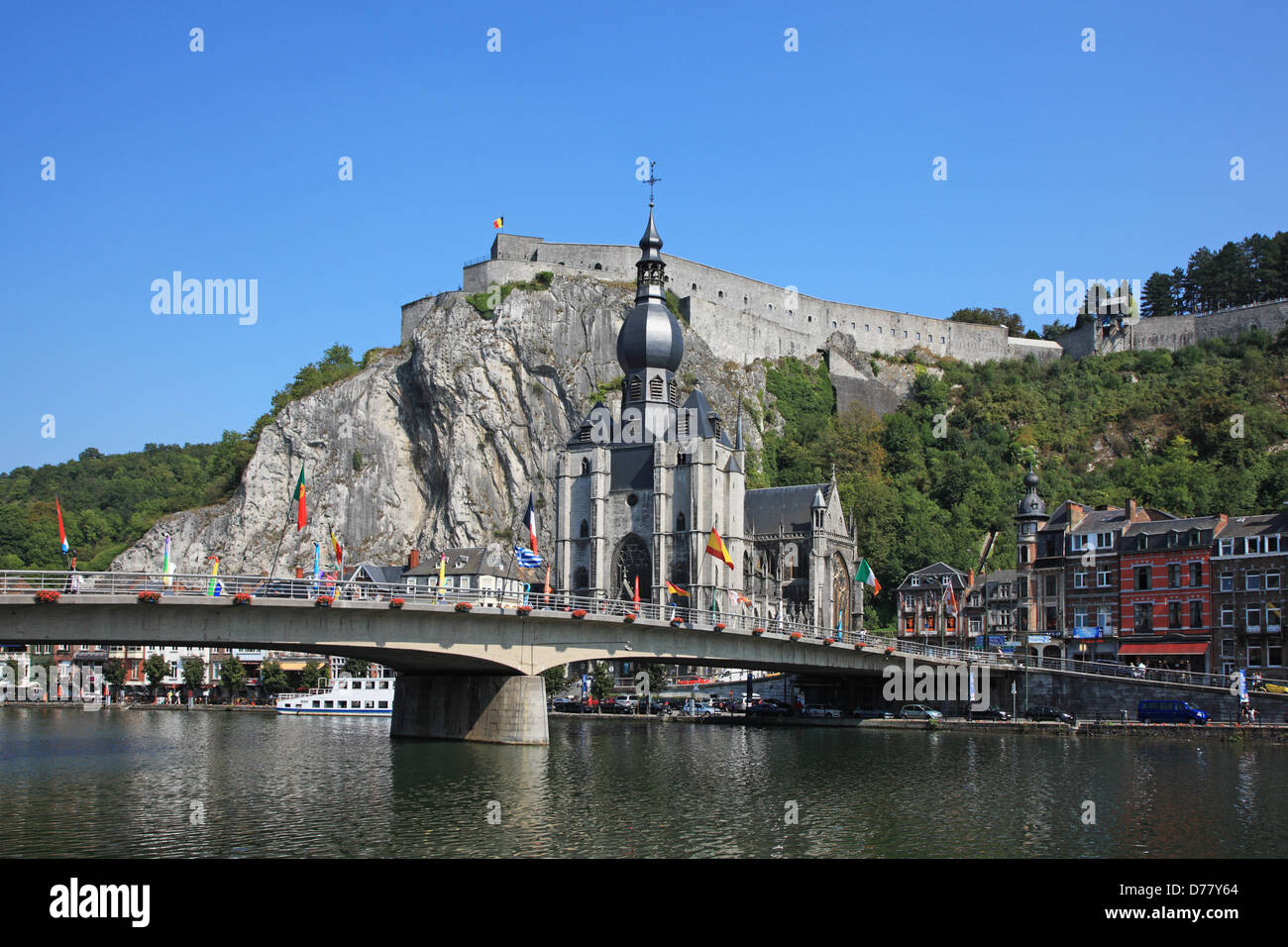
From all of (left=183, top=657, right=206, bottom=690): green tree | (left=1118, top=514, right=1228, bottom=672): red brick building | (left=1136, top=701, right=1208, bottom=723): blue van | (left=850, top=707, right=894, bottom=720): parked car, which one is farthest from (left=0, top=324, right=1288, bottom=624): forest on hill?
(left=1136, top=701, right=1208, bottom=723): blue van

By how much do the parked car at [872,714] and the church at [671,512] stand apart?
19.0 metres

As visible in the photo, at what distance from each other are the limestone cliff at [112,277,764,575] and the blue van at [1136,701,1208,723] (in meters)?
57.3

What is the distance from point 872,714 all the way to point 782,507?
36.1 m

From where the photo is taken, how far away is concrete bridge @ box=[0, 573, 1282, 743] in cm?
3584

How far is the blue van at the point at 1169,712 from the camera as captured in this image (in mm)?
56719

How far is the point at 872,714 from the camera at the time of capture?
67938 mm

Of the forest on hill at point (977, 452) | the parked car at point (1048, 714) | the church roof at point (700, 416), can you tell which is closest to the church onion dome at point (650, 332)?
the church roof at point (700, 416)

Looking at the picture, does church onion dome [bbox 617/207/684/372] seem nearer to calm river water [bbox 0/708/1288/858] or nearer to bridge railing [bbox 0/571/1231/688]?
bridge railing [bbox 0/571/1231/688]

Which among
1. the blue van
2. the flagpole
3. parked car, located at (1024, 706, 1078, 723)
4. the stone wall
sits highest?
the stone wall

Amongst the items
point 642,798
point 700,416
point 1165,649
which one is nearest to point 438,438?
point 700,416

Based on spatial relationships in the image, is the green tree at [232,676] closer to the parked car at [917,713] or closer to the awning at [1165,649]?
the parked car at [917,713]

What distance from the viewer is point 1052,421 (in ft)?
421
